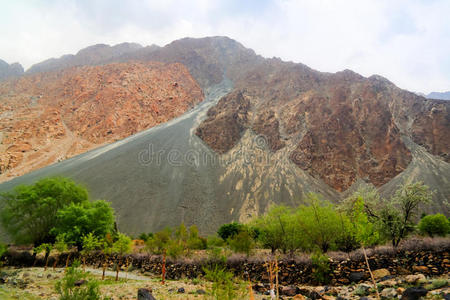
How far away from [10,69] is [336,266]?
157375mm

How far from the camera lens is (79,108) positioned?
74562 millimetres

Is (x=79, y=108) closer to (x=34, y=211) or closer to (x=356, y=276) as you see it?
(x=34, y=211)

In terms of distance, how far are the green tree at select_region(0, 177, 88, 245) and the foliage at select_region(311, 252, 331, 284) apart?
21.5 m

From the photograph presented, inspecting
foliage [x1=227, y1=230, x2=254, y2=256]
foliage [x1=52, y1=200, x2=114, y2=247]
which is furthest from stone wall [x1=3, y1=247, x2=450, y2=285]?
foliage [x1=52, y1=200, x2=114, y2=247]

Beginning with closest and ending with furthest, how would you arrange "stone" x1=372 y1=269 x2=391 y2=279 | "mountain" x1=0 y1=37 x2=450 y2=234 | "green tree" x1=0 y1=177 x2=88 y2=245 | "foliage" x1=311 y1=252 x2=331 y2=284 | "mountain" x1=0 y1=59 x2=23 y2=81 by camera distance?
"stone" x1=372 y1=269 x2=391 y2=279 < "foliage" x1=311 y1=252 x2=331 y2=284 < "green tree" x1=0 y1=177 x2=88 y2=245 < "mountain" x1=0 y1=37 x2=450 y2=234 < "mountain" x1=0 y1=59 x2=23 y2=81

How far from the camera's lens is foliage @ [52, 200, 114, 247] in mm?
19234

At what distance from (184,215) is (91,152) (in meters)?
33.0

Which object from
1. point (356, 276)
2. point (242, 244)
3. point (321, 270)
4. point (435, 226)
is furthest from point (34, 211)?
point (435, 226)

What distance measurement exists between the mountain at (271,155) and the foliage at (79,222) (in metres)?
19.0

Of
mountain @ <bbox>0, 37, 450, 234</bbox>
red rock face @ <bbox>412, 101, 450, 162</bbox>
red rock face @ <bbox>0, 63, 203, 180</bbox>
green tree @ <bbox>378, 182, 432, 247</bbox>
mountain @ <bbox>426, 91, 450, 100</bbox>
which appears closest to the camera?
green tree @ <bbox>378, 182, 432, 247</bbox>

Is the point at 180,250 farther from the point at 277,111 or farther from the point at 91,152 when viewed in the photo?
the point at 277,111

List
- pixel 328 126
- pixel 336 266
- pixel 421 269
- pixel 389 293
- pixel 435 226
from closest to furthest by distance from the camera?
pixel 389 293, pixel 421 269, pixel 336 266, pixel 435 226, pixel 328 126

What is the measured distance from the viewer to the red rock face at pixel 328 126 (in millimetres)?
58375

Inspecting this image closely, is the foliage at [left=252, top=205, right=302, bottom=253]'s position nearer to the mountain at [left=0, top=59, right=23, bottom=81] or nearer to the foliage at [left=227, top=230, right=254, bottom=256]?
the foliage at [left=227, top=230, right=254, bottom=256]
